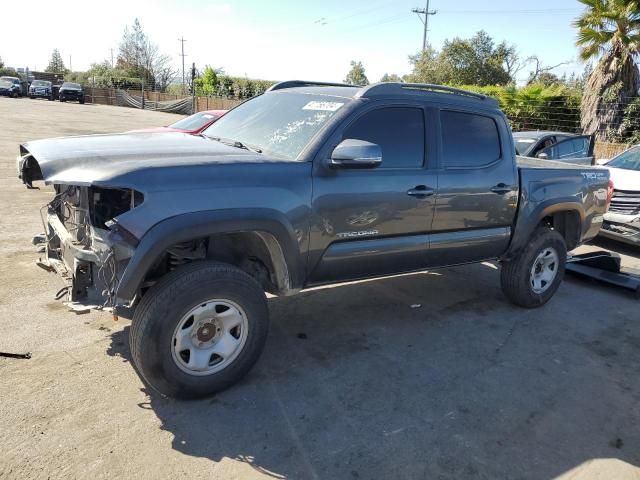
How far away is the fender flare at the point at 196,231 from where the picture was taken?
2.88 meters

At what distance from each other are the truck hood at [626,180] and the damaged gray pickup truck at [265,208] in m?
4.23

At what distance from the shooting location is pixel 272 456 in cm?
285

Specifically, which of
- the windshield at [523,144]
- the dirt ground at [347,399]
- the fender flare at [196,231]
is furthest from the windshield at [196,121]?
the fender flare at [196,231]

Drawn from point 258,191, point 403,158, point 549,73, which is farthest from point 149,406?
point 549,73

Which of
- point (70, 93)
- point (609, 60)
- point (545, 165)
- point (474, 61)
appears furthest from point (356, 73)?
point (545, 165)

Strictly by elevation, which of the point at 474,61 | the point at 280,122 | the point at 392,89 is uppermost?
the point at 474,61

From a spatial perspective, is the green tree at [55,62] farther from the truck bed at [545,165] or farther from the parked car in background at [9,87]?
the truck bed at [545,165]

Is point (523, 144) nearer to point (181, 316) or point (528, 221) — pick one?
point (528, 221)

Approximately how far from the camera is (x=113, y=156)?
125 inches

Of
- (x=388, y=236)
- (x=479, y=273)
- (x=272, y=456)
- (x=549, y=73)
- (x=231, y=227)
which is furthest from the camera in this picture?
(x=549, y=73)

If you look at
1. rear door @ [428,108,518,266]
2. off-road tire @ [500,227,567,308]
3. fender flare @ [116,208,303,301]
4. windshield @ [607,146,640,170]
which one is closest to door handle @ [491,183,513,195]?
rear door @ [428,108,518,266]

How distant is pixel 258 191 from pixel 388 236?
122 cm

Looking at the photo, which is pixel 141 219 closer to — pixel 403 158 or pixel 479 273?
pixel 403 158

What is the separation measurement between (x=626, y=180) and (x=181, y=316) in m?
8.09
